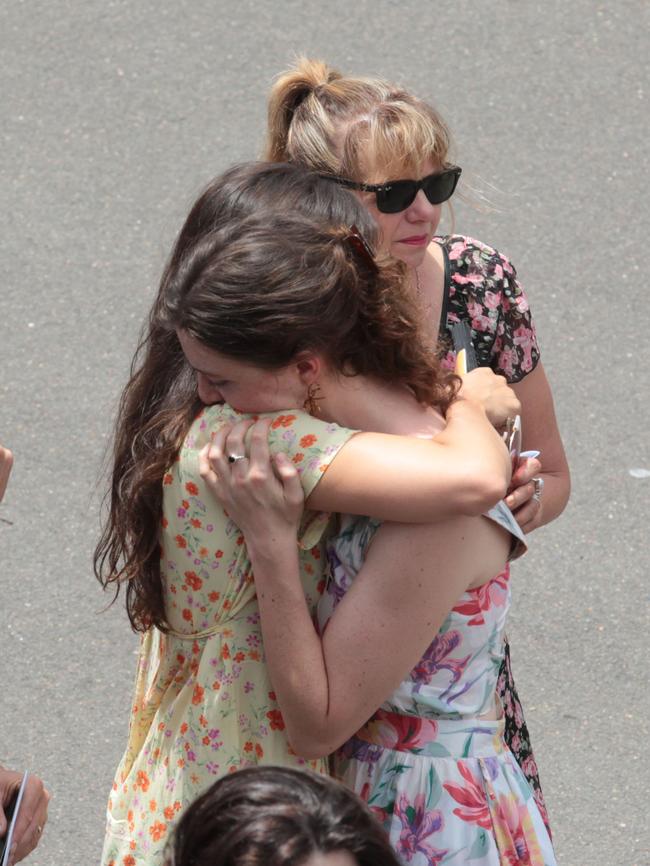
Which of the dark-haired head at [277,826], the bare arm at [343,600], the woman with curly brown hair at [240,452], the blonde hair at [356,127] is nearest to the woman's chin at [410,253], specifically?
the blonde hair at [356,127]

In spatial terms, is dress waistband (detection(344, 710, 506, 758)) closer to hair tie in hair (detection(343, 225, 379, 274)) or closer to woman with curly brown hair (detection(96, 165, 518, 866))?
woman with curly brown hair (detection(96, 165, 518, 866))

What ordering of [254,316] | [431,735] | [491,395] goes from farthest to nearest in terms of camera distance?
[491,395] < [431,735] < [254,316]

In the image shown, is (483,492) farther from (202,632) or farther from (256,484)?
(202,632)

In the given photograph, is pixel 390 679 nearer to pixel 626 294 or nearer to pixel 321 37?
pixel 626 294

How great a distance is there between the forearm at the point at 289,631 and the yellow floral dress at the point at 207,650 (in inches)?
2.9

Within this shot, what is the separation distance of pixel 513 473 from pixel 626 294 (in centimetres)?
276

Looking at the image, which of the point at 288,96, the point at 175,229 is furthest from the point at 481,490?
the point at 175,229

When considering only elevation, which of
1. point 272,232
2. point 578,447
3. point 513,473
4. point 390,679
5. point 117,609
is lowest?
point 117,609

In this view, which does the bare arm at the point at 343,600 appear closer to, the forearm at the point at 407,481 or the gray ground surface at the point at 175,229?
the forearm at the point at 407,481

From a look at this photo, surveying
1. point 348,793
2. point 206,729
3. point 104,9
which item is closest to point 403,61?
point 104,9

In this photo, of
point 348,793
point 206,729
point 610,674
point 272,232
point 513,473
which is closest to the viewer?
point 348,793

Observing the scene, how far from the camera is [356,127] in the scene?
96.0 inches

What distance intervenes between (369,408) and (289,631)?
1.03ft

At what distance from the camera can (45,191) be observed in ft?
16.5
